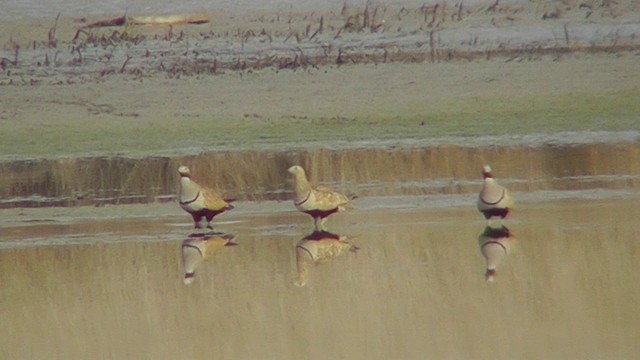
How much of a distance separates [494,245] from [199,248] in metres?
2.19

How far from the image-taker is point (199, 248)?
A: 1254 centimetres

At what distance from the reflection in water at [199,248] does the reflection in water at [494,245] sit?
1891 millimetres

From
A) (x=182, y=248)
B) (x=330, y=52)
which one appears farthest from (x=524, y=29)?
(x=182, y=248)

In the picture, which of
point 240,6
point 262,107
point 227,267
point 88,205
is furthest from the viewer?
point 240,6

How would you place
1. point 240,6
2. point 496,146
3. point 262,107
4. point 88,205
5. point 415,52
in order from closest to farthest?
point 88,205 < point 496,146 < point 262,107 < point 415,52 < point 240,6

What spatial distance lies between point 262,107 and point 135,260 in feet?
23.4

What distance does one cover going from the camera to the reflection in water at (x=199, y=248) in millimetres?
11891

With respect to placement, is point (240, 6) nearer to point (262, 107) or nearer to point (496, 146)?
point (262, 107)

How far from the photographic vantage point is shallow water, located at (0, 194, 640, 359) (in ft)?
31.6

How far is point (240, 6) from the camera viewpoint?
2222 cm

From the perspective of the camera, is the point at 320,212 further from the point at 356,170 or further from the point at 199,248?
the point at 356,170

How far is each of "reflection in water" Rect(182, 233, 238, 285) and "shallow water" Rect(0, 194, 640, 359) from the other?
0.24ft

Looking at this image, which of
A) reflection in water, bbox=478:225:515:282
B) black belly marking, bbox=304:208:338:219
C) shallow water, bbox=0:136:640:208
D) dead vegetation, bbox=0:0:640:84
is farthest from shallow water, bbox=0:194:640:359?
dead vegetation, bbox=0:0:640:84

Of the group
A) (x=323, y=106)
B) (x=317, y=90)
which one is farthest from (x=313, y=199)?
(x=317, y=90)
